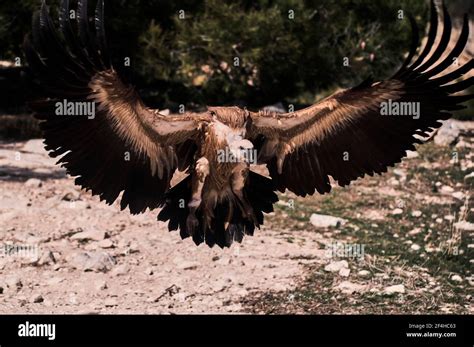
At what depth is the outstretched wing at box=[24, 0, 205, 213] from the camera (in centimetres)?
593

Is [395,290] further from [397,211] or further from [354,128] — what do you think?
[397,211]

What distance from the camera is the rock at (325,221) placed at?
10.6 metres

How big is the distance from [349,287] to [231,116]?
2.91 metres

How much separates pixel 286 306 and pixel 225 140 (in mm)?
2439

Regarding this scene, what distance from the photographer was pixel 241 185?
6.61 m

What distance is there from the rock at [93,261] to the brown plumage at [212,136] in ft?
7.39

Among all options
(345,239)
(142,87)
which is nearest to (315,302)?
(345,239)

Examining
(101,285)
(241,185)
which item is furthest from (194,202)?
(101,285)

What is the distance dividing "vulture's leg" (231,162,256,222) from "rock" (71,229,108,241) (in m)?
3.30

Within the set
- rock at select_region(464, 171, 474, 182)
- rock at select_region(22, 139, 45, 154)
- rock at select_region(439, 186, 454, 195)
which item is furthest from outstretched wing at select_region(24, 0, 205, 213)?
rock at select_region(22, 139, 45, 154)

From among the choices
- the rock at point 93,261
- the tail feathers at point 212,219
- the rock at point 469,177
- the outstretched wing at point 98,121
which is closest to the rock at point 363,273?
the tail feathers at point 212,219

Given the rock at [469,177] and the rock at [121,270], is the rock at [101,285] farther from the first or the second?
the rock at [469,177]

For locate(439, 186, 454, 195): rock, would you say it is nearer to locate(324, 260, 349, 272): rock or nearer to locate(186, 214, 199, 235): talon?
locate(324, 260, 349, 272): rock

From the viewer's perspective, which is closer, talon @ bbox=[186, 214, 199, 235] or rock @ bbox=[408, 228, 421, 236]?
talon @ bbox=[186, 214, 199, 235]
